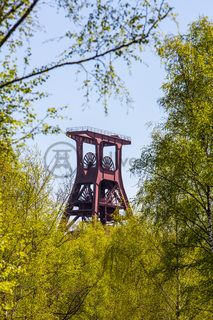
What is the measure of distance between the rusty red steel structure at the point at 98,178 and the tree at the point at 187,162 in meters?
47.2

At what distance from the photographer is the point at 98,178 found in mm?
66000

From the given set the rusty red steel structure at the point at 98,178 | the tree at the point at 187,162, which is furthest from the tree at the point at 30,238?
the rusty red steel structure at the point at 98,178

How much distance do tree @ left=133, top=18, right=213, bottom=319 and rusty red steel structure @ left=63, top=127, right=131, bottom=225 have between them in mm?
47194

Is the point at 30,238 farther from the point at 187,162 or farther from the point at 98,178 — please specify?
the point at 98,178

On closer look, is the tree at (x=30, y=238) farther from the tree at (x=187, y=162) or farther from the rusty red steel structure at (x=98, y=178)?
the rusty red steel structure at (x=98, y=178)

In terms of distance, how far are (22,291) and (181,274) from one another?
715 centimetres

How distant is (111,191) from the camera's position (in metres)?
68.9

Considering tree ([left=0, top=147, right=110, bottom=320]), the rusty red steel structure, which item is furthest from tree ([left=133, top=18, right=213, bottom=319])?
the rusty red steel structure

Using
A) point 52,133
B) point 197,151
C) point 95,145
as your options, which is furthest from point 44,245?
point 95,145

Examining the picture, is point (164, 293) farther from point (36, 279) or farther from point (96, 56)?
point (96, 56)

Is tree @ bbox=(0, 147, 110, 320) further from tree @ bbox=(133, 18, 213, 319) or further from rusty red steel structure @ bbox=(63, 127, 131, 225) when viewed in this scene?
rusty red steel structure @ bbox=(63, 127, 131, 225)

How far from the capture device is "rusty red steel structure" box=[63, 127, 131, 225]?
64.5 metres

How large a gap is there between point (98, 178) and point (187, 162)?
51.8 m

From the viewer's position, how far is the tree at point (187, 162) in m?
14.3
